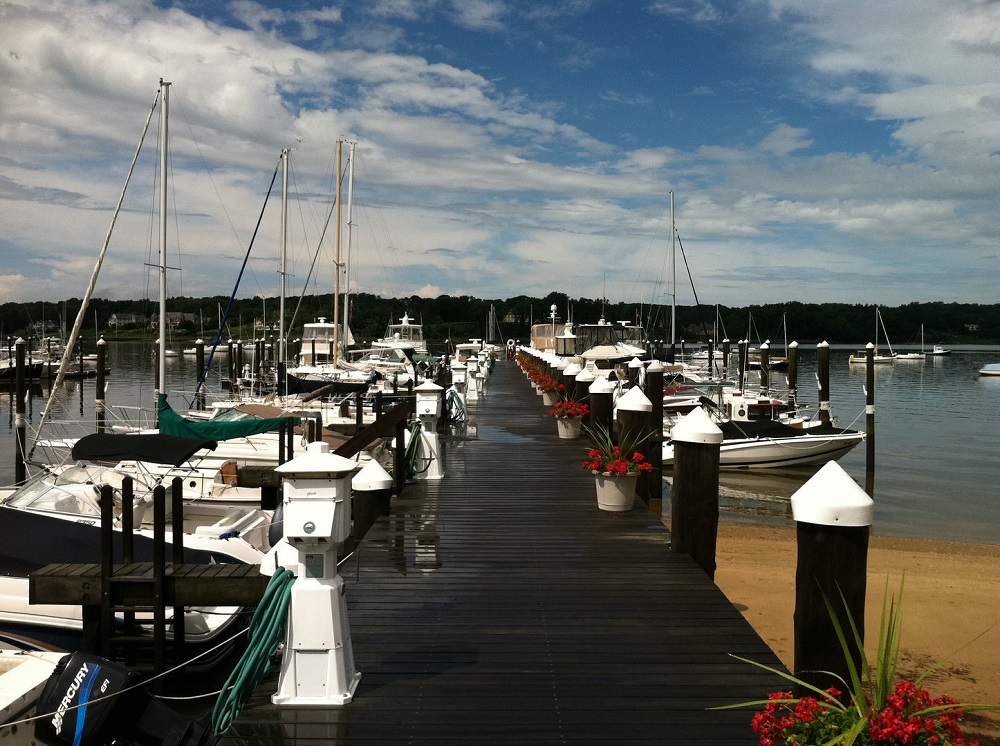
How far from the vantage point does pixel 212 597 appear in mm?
6391

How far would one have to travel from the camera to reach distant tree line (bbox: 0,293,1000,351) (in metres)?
102

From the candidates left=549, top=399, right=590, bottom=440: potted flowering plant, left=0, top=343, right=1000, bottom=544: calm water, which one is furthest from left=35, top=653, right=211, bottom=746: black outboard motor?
left=0, top=343, right=1000, bottom=544: calm water

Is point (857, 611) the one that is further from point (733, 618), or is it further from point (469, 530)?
point (469, 530)

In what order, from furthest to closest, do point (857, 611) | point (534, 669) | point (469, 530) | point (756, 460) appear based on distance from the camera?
point (756, 460)
point (469, 530)
point (534, 669)
point (857, 611)

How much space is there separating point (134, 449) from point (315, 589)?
26.9 ft

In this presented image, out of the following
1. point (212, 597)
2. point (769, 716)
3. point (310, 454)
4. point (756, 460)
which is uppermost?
point (310, 454)

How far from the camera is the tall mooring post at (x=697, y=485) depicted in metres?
7.07

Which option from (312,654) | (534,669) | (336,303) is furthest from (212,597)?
(336,303)

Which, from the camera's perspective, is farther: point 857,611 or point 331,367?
point 331,367

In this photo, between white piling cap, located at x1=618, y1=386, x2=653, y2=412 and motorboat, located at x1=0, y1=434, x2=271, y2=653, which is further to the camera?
white piling cap, located at x1=618, y1=386, x2=653, y2=412

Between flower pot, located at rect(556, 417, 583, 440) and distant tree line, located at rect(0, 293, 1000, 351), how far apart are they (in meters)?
70.5

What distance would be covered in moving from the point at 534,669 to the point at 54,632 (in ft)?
20.7

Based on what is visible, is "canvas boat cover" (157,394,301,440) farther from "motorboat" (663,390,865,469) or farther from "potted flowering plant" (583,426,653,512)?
"motorboat" (663,390,865,469)

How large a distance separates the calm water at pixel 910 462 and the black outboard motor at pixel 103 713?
497 inches
